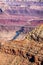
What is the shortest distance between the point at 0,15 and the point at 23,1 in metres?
18.8

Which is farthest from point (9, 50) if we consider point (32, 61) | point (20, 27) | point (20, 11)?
point (20, 11)

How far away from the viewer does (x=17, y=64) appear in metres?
10.1

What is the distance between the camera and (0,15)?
8400 centimetres

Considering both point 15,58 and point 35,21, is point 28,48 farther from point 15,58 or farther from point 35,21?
point 35,21

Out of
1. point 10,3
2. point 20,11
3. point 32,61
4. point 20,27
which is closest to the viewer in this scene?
point 32,61

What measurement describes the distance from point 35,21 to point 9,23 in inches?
314

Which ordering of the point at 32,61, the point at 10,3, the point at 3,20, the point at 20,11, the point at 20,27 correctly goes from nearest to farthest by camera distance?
1. the point at 32,61
2. the point at 20,27
3. the point at 3,20
4. the point at 20,11
5. the point at 10,3

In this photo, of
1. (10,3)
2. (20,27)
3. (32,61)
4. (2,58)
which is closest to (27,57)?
(32,61)

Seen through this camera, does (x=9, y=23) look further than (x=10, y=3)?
No

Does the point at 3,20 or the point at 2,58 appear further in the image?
the point at 3,20

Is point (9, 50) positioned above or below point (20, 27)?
above

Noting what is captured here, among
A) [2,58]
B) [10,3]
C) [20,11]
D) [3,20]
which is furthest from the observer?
[10,3]

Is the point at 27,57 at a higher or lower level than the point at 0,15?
higher

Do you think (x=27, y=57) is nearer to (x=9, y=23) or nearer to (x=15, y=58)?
(x=15, y=58)
